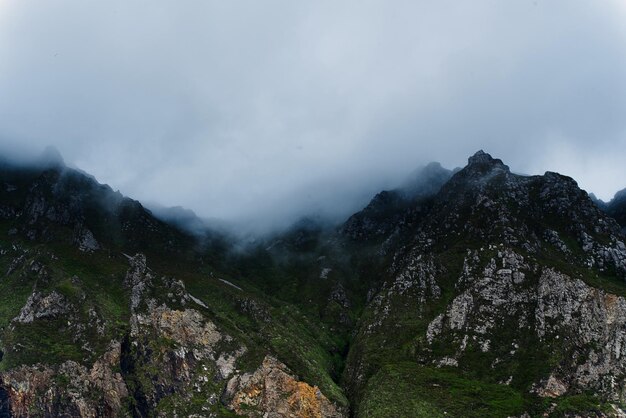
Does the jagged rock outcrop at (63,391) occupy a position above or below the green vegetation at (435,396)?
below

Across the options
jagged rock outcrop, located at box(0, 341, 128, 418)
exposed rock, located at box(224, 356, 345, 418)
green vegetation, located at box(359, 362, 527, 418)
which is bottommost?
jagged rock outcrop, located at box(0, 341, 128, 418)

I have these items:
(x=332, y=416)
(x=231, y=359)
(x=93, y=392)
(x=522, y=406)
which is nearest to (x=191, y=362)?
(x=231, y=359)

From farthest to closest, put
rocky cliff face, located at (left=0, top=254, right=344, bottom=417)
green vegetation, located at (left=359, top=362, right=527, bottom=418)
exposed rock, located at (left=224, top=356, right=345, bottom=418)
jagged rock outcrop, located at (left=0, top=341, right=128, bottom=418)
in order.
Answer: exposed rock, located at (left=224, top=356, right=345, bottom=418) → green vegetation, located at (left=359, top=362, right=527, bottom=418) → rocky cliff face, located at (left=0, top=254, right=344, bottom=417) → jagged rock outcrop, located at (left=0, top=341, right=128, bottom=418)

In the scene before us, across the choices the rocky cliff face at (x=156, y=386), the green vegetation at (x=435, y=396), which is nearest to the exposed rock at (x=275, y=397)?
the rocky cliff face at (x=156, y=386)

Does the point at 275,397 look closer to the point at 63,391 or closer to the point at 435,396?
the point at 435,396

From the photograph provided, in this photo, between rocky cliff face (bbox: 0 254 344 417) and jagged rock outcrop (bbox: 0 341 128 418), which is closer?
jagged rock outcrop (bbox: 0 341 128 418)

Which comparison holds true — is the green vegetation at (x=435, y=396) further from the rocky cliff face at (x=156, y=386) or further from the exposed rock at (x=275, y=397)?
the rocky cliff face at (x=156, y=386)

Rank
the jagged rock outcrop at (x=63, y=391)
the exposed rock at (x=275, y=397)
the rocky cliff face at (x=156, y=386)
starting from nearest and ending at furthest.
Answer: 1. the jagged rock outcrop at (x=63, y=391)
2. the rocky cliff face at (x=156, y=386)
3. the exposed rock at (x=275, y=397)

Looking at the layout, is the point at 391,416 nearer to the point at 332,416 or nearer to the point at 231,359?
the point at 332,416

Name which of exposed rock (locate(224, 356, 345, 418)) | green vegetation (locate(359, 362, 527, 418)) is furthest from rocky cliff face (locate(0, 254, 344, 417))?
green vegetation (locate(359, 362, 527, 418))

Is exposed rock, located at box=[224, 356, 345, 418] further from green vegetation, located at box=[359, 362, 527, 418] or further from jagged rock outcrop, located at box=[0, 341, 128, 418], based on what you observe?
jagged rock outcrop, located at box=[0, 341, 128, 418]

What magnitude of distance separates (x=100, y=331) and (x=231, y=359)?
178ft

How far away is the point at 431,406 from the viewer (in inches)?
6801

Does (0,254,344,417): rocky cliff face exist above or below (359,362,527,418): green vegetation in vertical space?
below
